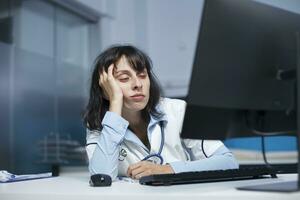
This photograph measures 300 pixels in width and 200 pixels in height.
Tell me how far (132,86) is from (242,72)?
0.73 m

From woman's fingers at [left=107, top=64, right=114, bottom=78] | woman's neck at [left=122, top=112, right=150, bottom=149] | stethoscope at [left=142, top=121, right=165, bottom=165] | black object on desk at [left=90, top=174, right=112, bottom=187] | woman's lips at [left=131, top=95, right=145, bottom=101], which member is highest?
woman's fingers at [left=107, top=64, right=114, bottom=78]

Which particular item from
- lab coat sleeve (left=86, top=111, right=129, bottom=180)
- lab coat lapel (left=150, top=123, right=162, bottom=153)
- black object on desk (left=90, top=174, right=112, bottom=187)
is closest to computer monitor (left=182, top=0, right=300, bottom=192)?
black object on desk (left=90, top=174, right=112, bottom=187)

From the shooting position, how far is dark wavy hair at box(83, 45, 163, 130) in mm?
1640

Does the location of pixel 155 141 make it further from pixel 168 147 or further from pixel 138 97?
pixel 138 97

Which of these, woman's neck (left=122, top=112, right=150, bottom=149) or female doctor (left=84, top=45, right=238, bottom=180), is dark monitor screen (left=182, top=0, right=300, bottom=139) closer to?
female doctor (left=84, top=45, right=238, bottom=180)

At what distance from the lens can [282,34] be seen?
0.93 meters

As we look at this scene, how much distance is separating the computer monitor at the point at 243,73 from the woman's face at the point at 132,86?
658 millimetres

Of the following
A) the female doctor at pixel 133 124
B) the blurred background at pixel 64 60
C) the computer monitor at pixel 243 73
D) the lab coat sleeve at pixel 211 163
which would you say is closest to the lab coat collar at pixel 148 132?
the female doctor at pixel 133 124

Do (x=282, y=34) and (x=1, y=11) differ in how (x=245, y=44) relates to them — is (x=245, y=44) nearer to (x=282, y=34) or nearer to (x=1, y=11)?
(x=282, y=34)

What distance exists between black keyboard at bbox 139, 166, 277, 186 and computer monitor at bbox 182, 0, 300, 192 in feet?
0.53

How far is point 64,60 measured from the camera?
10.4 feet

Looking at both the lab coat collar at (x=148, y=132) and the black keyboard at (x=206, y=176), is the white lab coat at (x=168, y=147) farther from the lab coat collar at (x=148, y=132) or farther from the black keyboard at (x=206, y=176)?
the black keyboard at (x=206, y=176)

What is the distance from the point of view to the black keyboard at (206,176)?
104 cm

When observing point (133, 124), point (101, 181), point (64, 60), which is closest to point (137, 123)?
point (133, 124)
